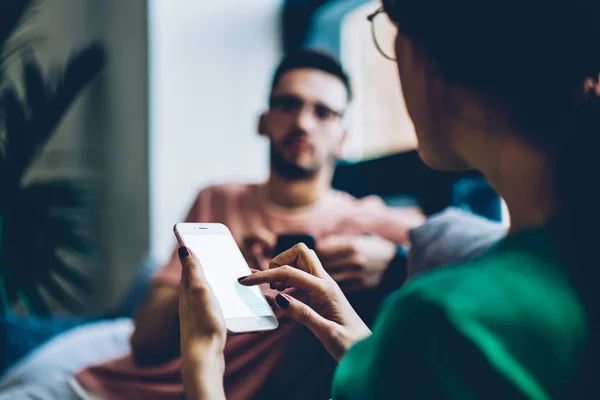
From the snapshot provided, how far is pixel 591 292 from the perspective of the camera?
38 cm

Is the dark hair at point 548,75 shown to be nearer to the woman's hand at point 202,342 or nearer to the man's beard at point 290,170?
the woman's hand at point 202,342

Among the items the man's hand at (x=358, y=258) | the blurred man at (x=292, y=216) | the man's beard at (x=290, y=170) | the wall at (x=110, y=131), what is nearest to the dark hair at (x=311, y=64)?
the blurred man at (x=292, y=216)

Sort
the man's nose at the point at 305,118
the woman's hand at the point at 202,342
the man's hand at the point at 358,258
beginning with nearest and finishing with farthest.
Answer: the woman's hand at the point at 202,342 < the man's hand at the point at 358,258 < the man's nose at the point at 305,118

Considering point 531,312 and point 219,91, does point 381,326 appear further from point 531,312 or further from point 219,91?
point 219,91

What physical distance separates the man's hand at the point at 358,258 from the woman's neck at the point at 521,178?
380 mm

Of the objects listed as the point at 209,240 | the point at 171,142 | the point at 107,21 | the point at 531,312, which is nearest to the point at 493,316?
the point at 531,312

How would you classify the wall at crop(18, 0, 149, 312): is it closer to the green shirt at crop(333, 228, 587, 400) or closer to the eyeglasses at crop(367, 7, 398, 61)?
the eyeglasses at crop(367, 7, 398, 61)

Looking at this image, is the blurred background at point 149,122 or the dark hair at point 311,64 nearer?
the dark hair at point 311,64

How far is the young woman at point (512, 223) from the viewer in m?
0.34

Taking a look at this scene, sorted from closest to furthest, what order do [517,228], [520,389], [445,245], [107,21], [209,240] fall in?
1. [520,389]
2. [517,228]
3. [209,240]
4. [445,245]
5. [107,21]

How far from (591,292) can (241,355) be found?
45 cm

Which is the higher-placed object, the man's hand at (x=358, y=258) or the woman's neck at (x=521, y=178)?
the woman's neck at (x=521, y=178)

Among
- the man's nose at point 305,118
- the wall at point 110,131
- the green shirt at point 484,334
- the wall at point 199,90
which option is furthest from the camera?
the wall at point 110,131

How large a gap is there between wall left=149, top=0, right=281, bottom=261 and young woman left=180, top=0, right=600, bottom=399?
1744mm
